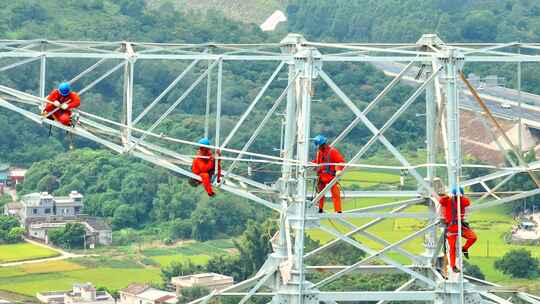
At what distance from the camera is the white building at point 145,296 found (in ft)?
356

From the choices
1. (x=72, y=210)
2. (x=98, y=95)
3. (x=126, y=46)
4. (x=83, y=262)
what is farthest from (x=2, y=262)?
(x=126, y=46)

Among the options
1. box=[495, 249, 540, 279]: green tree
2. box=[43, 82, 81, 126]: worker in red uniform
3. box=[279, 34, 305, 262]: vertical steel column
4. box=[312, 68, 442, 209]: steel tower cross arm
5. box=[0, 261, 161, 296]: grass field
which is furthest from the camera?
box=[0, 261, 161, 296]: grass field

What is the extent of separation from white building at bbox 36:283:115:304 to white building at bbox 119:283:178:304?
0.94m

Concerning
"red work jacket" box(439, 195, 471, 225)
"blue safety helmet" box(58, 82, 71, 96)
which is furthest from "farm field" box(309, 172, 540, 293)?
"red work jacket" box(439, 195, 471, 225)

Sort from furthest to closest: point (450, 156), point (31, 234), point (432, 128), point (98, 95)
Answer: point (98, 95) < point (31, 234) < point (432, 128) < point (450, 156)

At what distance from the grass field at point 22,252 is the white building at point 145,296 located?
529 inches

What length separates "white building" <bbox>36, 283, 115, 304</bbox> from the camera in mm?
108650

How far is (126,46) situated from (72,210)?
93.0 meters

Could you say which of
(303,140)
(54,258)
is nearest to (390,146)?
(303,140)

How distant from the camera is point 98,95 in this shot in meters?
162

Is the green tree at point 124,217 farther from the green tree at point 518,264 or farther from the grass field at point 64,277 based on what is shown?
the green tree at point 518,264

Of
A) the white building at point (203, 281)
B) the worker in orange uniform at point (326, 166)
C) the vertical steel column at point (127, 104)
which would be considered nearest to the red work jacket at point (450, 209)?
the worker in orange uniform at point (326, 166)

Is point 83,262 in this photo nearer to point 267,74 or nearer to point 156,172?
point 156,172

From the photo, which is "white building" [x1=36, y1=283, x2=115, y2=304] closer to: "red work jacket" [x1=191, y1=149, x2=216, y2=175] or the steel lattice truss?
the steel lattice truss
